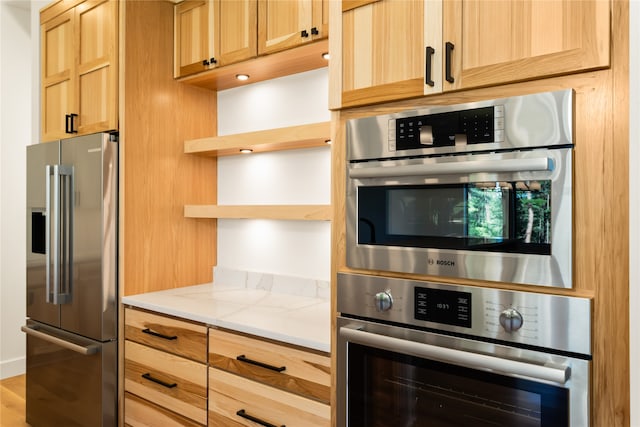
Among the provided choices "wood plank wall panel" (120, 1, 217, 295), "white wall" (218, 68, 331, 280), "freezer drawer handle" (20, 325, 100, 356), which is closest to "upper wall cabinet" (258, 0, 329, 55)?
"white wall" (218, 68, 331, 280)

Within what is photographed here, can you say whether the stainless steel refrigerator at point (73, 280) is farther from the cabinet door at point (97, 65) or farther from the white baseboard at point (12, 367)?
the white baseboard at point (12, 367)

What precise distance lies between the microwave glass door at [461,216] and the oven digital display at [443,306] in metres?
0.13

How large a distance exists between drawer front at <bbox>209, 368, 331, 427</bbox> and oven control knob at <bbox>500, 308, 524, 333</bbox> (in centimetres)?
72

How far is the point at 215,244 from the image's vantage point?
2.97 meters

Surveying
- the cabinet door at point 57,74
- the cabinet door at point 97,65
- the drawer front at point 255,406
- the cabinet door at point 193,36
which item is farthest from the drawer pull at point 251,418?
the cabinet door at point 57,74

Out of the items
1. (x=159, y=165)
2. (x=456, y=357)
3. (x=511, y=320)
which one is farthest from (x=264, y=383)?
(x=159, y=165)

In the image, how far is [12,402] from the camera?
11.0 ft

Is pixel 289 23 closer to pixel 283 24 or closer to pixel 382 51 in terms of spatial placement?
pixel 283 24

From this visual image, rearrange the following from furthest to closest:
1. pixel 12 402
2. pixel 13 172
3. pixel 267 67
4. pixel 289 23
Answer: pixel 13 172 < pixel 12 402 < pixel 267 67 < pixel 289 23

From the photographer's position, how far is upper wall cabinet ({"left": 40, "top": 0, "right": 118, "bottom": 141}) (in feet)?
8.25

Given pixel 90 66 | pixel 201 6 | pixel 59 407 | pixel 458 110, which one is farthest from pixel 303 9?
pixel 59 407

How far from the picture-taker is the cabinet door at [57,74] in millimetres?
2770

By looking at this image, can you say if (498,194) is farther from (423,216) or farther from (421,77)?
(421,77)

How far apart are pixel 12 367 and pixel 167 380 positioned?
2423 mm
